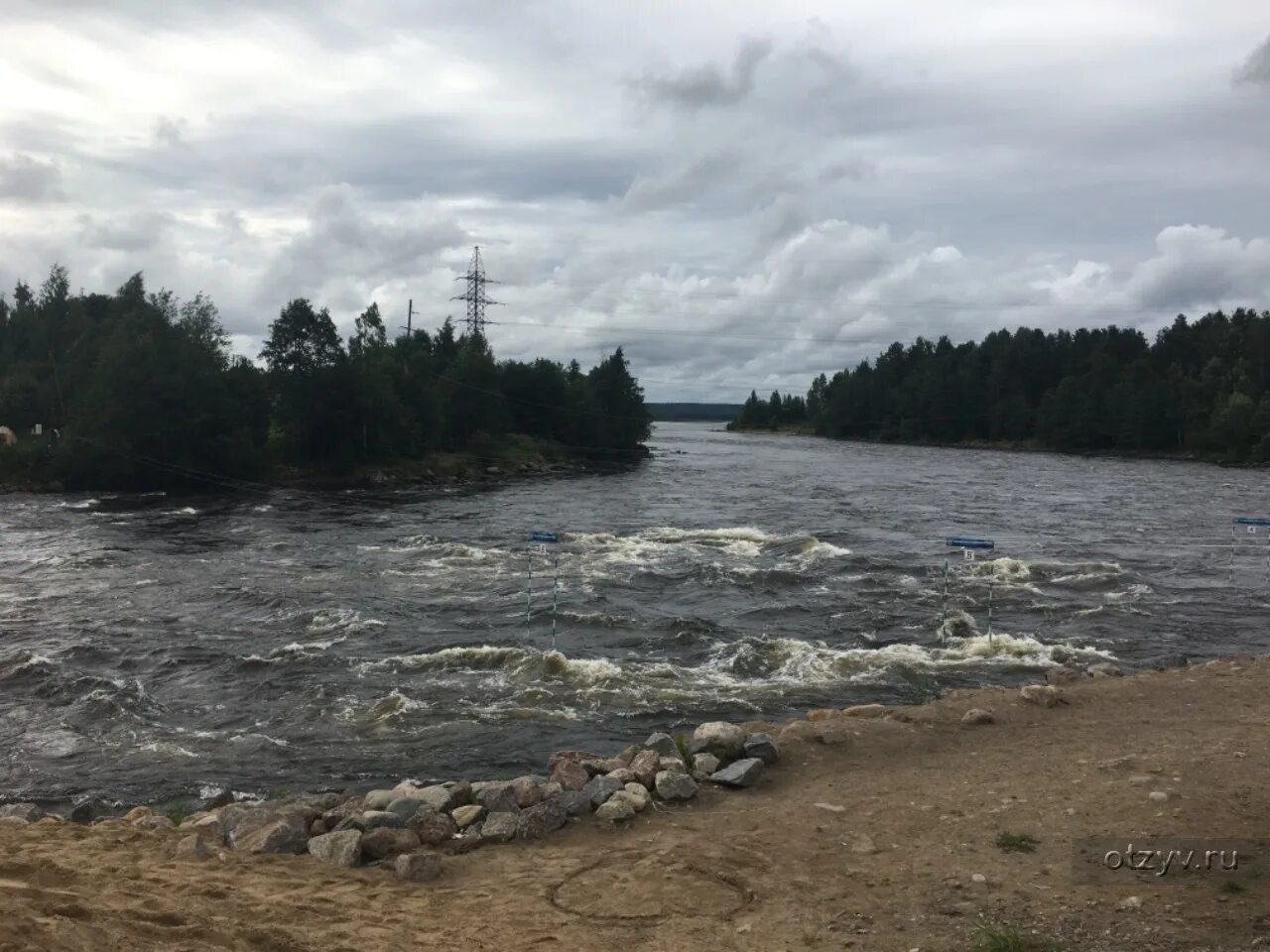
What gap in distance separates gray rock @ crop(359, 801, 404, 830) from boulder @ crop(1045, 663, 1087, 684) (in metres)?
→ 11.0

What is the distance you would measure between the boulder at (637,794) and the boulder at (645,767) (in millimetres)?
228

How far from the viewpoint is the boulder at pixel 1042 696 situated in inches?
553

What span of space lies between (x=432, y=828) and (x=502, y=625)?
12.6 metres

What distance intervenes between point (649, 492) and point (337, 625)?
39399 mm

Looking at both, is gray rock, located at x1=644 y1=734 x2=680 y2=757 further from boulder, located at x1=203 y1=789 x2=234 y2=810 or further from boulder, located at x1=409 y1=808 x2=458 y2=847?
boulder, located at x1=203 y1=789 x2=234 y2=810

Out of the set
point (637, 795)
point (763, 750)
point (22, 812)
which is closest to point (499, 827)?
point (637, 795)

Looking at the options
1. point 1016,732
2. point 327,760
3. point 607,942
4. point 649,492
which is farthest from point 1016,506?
point 607,942

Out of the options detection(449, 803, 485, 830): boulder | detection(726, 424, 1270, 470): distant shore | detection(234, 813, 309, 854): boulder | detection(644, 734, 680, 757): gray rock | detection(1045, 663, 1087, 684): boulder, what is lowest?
detection(234, 813, 309, 854): boulder

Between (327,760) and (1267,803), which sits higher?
(1267,803)

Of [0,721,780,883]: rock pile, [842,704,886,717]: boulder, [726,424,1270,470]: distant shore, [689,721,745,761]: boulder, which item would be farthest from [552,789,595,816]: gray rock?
[726,424,1270,470]: distant shore

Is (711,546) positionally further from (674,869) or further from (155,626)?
(674,869)

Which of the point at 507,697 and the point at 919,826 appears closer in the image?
the point at 919,826

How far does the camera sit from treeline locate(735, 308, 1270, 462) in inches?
4402

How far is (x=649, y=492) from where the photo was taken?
61.0 metres
